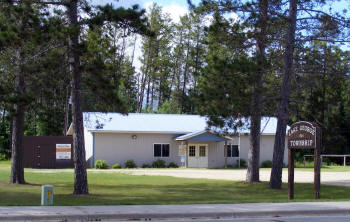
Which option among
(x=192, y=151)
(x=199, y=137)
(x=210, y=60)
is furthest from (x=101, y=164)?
(x=210, y=60)

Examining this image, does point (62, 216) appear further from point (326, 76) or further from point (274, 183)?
point (326, 76)

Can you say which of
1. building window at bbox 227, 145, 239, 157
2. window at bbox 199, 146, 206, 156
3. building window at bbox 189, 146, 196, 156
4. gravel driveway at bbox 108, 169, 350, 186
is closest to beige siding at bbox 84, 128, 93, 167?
gravel driveway at bbox 108, 169, 350, 186

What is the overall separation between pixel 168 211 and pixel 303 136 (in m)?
7.49

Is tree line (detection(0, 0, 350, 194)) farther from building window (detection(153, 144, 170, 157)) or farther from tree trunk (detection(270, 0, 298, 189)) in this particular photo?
building window (detection(153, 144, 170, 157))

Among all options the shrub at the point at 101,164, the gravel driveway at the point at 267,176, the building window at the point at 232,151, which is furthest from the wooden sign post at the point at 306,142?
the building window at the point at 232,151

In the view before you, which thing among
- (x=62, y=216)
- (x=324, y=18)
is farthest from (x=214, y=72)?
(x=62, y=216)

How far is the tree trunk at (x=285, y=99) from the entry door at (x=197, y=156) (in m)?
19.9

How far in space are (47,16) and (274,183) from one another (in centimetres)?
1192

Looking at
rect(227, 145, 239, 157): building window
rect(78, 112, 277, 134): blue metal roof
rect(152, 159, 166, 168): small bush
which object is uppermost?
rect(78, 112, 277, 134): blue metal roof

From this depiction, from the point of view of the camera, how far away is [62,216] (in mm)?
10977

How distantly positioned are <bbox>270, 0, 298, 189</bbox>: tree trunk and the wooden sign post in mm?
2602

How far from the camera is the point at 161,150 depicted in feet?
134

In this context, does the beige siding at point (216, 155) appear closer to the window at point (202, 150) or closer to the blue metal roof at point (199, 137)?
the window at point (202, 150)

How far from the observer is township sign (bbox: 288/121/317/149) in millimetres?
16906
